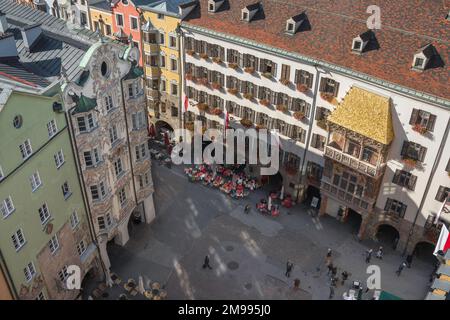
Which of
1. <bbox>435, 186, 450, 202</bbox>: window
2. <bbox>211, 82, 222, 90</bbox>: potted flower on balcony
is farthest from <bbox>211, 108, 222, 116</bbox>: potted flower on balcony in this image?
<bbox>435, 186, 450, 202</bbox>: window

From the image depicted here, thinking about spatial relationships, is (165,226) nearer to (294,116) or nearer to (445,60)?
(294,116)

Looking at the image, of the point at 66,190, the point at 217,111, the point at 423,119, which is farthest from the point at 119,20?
the point at 423,119

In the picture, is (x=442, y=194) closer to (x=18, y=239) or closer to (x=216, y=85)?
(x=216, y=85)

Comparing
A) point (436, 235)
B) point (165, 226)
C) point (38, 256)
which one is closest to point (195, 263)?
point (165, 226)

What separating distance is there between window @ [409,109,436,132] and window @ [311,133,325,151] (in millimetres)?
10825

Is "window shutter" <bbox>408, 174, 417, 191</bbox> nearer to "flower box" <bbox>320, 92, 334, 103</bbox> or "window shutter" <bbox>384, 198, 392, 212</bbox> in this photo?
"window shutter" <bbox>384, 198, 392, 212</bbox>

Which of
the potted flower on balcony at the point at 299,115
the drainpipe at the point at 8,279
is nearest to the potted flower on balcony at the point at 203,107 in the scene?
the potted flower on balcony at the point at 299,115

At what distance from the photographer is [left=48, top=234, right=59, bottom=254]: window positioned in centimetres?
3902

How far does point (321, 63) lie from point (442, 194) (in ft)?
59.5

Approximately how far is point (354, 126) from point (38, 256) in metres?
32.3

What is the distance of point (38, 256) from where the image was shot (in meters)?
37.5

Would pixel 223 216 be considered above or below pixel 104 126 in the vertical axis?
below

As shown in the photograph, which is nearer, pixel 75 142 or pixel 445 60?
pixel 75 142
